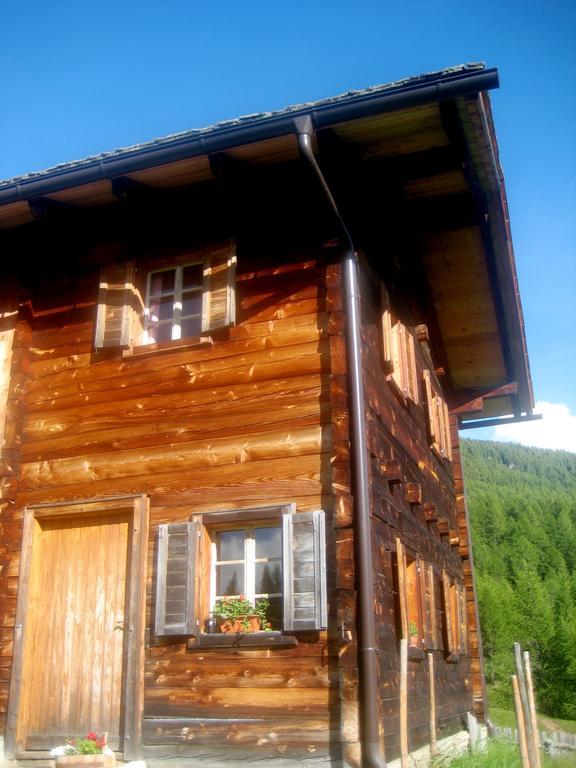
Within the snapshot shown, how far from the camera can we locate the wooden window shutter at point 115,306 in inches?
328

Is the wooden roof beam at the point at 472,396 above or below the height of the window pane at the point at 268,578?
above

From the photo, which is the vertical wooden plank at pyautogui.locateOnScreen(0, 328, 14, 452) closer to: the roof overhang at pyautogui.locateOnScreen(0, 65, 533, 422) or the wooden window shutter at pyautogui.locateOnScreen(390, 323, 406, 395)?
the roof overhang at pyautogui.locateOnScreen(0, 65, 533, 422)

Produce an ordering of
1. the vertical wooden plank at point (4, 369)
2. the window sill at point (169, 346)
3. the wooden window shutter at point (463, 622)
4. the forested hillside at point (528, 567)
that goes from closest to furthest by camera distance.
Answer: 1. the window sill at point (169, 346)
2. the vertical wooden plank at point (4, 369)
3. the wooden window shutter at point (463, 622)
4. the forested hillside at point (528, 567)

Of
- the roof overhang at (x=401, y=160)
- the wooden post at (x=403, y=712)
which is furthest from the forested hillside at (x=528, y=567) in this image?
the wooden post at (x=403, y=712)

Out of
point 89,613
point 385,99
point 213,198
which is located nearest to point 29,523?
point 89,613

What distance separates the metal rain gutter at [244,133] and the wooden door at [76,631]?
10.8 feet

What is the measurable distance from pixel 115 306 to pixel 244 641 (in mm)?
3735

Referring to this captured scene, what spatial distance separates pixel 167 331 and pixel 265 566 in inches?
117

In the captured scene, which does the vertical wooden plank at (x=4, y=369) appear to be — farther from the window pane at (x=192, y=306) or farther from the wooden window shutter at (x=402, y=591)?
the wooden window shutter at (x=402, y=591)

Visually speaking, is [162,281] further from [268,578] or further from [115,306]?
[268,578]

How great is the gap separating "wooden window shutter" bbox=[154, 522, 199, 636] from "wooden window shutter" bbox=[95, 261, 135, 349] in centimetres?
214

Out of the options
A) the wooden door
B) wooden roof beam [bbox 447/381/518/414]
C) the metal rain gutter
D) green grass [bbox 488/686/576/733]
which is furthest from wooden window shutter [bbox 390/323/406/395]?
green grass [bbox 488/686/576/733]

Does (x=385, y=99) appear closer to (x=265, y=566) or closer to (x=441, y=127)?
(x=441, y=127)

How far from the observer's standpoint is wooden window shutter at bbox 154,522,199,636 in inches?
276
